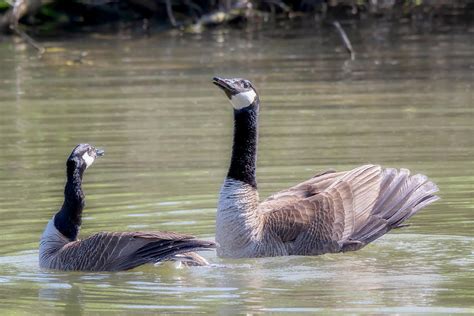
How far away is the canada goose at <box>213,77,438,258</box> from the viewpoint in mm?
12117

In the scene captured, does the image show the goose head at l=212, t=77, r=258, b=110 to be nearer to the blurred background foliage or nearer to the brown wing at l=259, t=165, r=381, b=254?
the brown wing at l=259, t=165, r=381, b=254

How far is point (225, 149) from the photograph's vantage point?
17.9m

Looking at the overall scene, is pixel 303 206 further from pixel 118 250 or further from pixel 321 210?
pixel 118 250

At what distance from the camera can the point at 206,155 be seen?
17.3 meters

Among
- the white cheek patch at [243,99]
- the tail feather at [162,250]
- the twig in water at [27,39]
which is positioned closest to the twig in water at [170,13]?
the twig in water at [27,39]

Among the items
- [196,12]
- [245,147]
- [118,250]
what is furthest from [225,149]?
[196,12]

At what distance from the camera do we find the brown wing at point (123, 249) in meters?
11.3

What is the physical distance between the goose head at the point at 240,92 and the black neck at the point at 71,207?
5.06ft

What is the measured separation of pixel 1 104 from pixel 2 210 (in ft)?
27.9

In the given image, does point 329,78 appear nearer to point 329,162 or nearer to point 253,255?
point 329,162

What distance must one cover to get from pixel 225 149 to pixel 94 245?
6219 mm

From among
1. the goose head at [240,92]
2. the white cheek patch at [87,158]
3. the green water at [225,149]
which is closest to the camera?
the green water at [225,149]

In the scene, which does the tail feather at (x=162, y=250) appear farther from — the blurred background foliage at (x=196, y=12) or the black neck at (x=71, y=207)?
the blurred background foliage at (x=196, y=12)

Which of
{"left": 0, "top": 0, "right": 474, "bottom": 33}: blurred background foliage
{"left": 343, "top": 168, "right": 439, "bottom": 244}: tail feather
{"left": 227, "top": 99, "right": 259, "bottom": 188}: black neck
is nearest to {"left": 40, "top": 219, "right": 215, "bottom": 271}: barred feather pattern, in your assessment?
{"left": 227, "top": 99, "right": 259, "bottom": 188}: black neck
